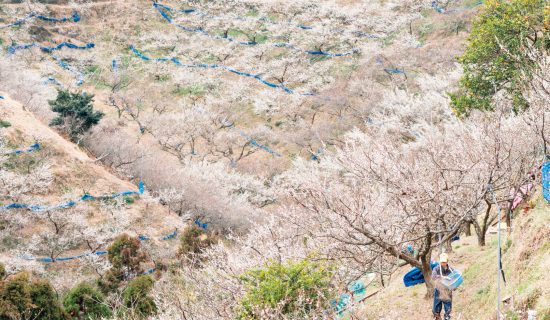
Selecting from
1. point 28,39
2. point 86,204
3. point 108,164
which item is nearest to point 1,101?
point 108,164

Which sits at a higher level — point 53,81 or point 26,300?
point 26,300

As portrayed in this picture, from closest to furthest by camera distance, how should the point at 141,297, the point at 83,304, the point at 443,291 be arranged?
the point at 443,291 < the point at 83,304 < the point at 141,297

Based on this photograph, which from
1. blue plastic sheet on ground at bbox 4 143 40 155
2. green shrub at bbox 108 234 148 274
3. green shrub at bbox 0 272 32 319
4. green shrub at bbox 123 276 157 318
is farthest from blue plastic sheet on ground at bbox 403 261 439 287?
blue plastic sheet on ground at bbox 4 143 40 155

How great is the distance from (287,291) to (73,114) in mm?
26282

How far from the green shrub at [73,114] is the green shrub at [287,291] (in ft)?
82.6

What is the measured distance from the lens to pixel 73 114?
101 feet

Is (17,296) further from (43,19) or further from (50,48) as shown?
(43,19)

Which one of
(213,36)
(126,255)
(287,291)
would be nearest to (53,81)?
(213,36)

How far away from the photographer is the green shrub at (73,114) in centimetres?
3023

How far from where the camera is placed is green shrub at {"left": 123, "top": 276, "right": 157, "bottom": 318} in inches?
609

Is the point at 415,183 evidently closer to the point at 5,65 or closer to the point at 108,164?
the point at 108,164

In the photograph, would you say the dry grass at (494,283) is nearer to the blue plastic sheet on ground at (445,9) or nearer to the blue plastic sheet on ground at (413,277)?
the blue plastic sheet on ground at (413,277)

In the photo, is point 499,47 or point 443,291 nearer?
point 443,291

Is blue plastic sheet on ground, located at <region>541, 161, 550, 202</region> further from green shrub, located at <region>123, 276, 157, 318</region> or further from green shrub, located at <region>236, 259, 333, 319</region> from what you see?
green shrub, located at <region>123, 276, 157, 318</region>
